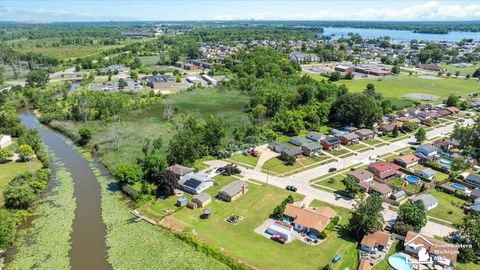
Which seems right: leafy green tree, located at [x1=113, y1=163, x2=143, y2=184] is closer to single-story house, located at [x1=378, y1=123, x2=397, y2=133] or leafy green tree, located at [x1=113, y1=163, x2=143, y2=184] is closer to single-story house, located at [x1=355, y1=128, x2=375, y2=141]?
single-story house, located at [x1=355, y1=128, x2=375, y2=141]

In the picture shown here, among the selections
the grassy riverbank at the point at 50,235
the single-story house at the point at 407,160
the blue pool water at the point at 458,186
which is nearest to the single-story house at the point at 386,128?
the single-story house at the point at 407,160

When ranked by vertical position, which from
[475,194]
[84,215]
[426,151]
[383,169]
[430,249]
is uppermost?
[426,151]

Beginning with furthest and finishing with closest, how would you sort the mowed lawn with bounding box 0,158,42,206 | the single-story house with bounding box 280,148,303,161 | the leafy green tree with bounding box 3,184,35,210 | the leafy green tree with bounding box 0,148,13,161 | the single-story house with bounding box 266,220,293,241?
the single-story house with bounding box 280,148,303,161
the leafy green tree with bounding box 0,148,13,161
the mowed lawn with bounding box 0,158,42,206
the leafy green tree with bounding box 3,184,35,210
the single-story house with bounding box 266,220,293,241

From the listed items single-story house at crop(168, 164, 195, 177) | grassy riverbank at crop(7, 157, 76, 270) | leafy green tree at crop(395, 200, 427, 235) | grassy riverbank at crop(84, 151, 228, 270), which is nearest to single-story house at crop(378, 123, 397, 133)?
leafy green tree at crop(395, 200, 427, 235)

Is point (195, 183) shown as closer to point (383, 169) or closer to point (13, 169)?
point (383, 169)

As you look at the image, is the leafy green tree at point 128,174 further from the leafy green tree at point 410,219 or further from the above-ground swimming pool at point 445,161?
the above-ground swimming pool at point 445,161

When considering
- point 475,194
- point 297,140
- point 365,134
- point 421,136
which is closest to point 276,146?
point 297,140
